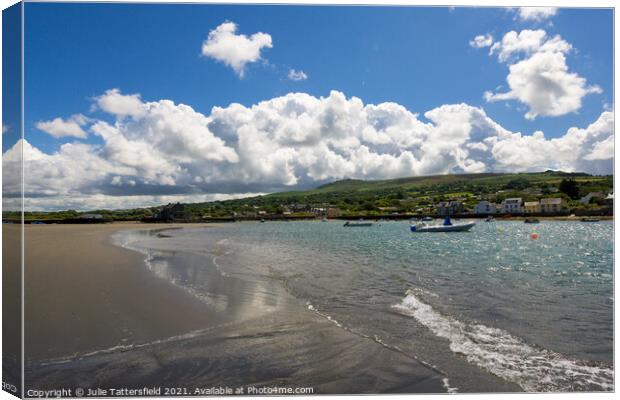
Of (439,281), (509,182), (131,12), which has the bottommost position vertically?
(439,281)

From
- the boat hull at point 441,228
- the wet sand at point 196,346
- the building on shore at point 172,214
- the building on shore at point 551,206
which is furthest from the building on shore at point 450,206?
the building on shore at point 172,214

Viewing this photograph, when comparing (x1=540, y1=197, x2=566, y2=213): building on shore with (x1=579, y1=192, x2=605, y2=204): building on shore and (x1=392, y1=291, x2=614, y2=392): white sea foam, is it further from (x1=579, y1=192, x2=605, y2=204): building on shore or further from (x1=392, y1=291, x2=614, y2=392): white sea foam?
(x1=392, y1=291, x2=614, y2=392): white sea foam

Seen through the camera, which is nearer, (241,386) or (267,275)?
(241,386)

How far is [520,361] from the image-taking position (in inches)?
172

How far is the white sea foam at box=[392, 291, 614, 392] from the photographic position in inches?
154

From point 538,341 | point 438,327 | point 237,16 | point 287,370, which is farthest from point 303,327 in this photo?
point 237,16

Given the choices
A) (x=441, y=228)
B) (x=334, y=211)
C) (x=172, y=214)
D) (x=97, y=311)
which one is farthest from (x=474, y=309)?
(x=172, y=214)

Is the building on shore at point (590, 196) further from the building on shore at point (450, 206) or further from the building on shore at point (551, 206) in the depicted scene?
the building on shore at point (450, 206)

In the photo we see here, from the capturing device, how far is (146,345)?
4.56 metres

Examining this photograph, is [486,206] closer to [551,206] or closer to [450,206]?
[450,206]

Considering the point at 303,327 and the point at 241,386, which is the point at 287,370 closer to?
the point at 241,386

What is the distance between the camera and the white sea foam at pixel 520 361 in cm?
392

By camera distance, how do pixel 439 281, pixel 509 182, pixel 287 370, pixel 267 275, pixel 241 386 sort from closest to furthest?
1. pixel 241 386
2. pixel 287 370
3. pixel 509 182
4. pixel 439 281
5. pixel 267 275

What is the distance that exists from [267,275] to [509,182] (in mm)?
5876
